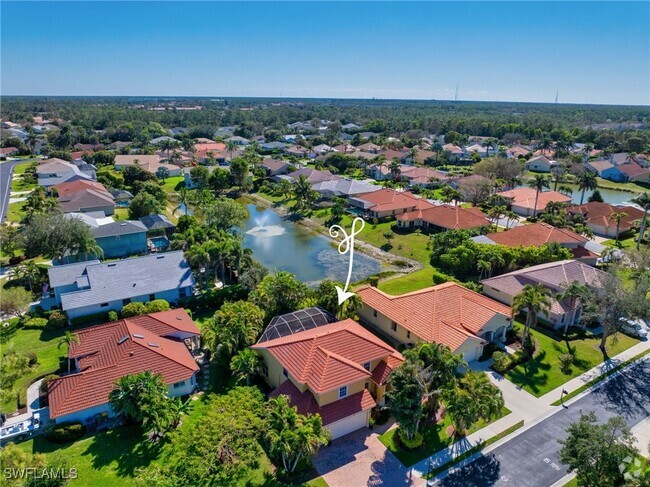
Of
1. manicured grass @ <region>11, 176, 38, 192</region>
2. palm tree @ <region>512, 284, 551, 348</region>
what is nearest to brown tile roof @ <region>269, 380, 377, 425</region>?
palm tree @ <region>512, 284, 551, 348</region>

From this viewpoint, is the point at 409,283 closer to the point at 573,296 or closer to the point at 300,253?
the point at 573,296

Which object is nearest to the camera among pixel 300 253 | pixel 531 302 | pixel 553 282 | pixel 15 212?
pixel 531 302

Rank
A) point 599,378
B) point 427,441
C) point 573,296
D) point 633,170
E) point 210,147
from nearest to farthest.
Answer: point 427,441 < point 599,378 < point 573,296 < point 633,170 < point 210,147

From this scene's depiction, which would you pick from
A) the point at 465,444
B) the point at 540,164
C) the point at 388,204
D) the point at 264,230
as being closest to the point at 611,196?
the point at 540,164

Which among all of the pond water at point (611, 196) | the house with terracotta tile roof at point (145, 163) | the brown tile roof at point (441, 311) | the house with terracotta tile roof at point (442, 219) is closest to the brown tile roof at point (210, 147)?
the house with terracotta tile roof at point (145, 163)

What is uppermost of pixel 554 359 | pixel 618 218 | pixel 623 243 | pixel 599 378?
pixel 618 218

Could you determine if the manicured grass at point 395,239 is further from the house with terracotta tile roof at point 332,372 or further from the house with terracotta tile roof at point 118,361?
the house with terracotta tile roof at point 118,361
